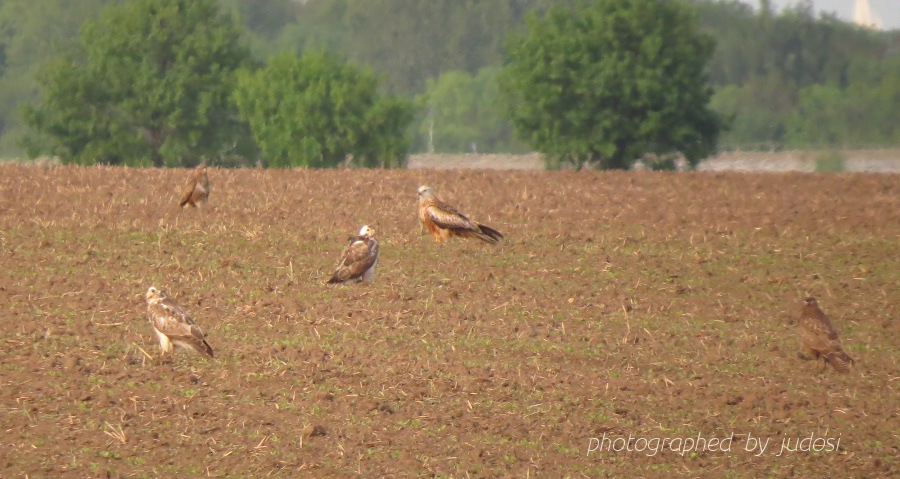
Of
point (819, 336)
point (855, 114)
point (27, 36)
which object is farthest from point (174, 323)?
point (27, 36)

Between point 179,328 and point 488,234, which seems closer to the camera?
point 179,328

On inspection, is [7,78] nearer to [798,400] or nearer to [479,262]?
[479,262]

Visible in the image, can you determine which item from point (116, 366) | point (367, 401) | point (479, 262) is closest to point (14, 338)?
point (116, 366)

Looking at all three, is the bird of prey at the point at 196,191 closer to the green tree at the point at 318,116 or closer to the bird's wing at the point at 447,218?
the bird's wing at the point at 447,218

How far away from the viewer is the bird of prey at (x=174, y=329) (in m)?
11.6

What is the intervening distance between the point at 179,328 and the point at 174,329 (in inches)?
1.9

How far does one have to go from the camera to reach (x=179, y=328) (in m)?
11.6

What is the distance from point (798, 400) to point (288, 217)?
10595 millimetres

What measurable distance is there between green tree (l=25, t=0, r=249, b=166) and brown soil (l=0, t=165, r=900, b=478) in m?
31.3

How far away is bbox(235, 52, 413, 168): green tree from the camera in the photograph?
50656mm

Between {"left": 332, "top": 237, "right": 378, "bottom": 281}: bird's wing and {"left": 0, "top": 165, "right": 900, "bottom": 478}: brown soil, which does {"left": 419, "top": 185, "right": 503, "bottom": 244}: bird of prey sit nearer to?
{"left": 0, "top": 165, "right": 900, "bottom": 478}: brown soil

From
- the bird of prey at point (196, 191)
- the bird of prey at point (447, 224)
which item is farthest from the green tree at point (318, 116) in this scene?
the bird of prey at point (447, 224)

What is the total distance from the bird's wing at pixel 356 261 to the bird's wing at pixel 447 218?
2810 mm

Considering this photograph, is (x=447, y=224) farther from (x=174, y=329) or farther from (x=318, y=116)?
(x=318, y=116)
